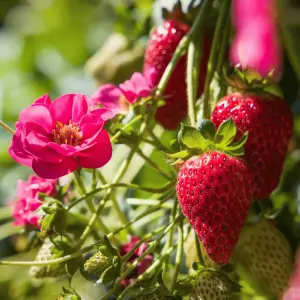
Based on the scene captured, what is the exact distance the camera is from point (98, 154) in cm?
56

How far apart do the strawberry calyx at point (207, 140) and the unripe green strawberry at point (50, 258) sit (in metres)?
0.13

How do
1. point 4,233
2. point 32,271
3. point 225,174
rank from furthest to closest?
point 4,233
point 32,271
point 225,174

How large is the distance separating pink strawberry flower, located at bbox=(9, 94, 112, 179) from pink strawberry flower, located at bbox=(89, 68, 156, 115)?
7cm

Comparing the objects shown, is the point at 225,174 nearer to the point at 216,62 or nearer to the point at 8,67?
the point at 216,62

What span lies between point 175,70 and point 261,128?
159mm

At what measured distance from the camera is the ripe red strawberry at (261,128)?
618 millimetres

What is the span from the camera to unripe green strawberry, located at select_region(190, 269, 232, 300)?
559 mm

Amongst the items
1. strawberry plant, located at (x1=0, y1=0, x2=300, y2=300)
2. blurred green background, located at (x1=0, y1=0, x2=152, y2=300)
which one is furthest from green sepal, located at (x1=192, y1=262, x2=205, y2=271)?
blurred green background, located at (x1=0, y1=0, x2=152, y2=300)

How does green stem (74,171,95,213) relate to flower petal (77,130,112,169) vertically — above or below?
below

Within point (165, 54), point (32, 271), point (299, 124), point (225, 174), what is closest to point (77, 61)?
point (299, 124)

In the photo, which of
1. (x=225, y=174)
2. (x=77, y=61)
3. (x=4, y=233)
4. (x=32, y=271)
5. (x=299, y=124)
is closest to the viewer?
(x=225, y=174)

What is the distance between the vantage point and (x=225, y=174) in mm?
553

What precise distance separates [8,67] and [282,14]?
851mm

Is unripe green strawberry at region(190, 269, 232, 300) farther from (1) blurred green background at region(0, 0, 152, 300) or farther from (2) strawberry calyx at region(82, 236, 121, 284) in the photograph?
(1) blurred green background at region(0, 0, 152, 300)
